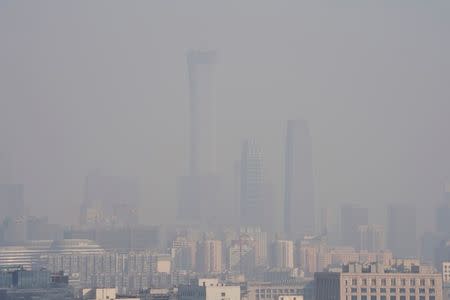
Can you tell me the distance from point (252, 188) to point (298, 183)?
5.60 m

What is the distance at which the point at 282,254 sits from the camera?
Result: 14288 cm

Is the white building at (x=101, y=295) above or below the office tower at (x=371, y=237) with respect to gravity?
below

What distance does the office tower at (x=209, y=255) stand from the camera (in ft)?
460

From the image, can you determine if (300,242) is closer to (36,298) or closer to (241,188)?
(241,188)

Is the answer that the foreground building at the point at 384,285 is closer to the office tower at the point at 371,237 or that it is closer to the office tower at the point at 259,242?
the office tower at the point at 259,242

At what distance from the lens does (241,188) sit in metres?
168

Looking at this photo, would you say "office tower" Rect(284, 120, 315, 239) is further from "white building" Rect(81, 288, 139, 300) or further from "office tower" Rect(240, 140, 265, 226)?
"white building" Rect(81, 288, 139, 300)

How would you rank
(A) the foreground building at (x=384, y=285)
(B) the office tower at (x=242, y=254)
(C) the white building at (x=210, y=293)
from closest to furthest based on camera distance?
(A) the foreground building at (x=384, y=285) → (C) the white building at (x=210, y=293) → (B) the office tower at (x=242, y=254)

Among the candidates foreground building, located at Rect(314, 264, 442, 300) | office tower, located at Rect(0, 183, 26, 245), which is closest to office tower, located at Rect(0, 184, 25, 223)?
office tower, located at Rect(0, 183, 26, 245)

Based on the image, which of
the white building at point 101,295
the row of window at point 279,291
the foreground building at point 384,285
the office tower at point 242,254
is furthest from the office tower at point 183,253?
the foreground building at point 384,285

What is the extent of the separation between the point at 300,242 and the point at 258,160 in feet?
97.0

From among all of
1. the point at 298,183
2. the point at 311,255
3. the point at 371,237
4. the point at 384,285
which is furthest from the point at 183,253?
the point at 384,285

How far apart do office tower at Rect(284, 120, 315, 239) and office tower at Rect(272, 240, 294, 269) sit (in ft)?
46.0

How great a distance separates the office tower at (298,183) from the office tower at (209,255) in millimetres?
15733
